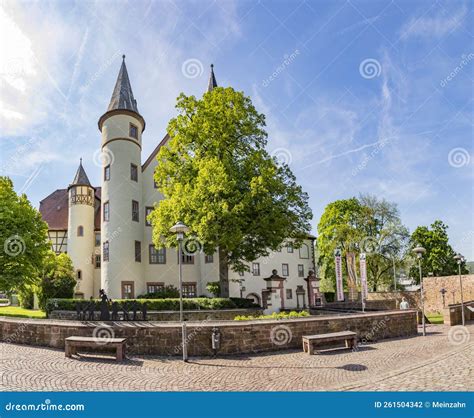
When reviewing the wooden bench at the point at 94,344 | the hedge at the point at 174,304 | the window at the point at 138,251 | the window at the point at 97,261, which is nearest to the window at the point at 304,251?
the hedge at the point at 174,304

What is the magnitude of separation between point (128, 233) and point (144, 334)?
65.4 ft

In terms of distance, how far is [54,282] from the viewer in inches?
1120

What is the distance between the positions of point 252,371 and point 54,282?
23467 mm

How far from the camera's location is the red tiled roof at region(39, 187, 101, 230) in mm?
38384

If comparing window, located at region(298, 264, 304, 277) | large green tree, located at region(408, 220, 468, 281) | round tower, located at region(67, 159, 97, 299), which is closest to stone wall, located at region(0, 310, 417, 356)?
round tower, located at region(67, 159, 97, 299)

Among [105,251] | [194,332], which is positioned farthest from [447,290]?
[194,332]

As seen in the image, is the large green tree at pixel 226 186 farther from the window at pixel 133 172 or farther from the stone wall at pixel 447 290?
the stone wall at pixel 447 290

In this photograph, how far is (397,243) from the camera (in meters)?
43.3

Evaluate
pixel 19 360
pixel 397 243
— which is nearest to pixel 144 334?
pixel 19 360

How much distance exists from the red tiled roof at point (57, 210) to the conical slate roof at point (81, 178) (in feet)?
10.3

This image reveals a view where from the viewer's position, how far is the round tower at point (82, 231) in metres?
33.8

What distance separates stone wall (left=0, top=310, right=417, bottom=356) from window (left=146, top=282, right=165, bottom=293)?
1767 centimetres

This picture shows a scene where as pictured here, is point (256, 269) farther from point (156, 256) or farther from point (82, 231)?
point (82, 231)

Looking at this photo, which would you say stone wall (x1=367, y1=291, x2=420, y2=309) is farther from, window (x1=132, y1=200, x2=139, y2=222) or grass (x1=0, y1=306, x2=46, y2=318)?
grass (x1=0, y1=306, x2=46, y2=318)
